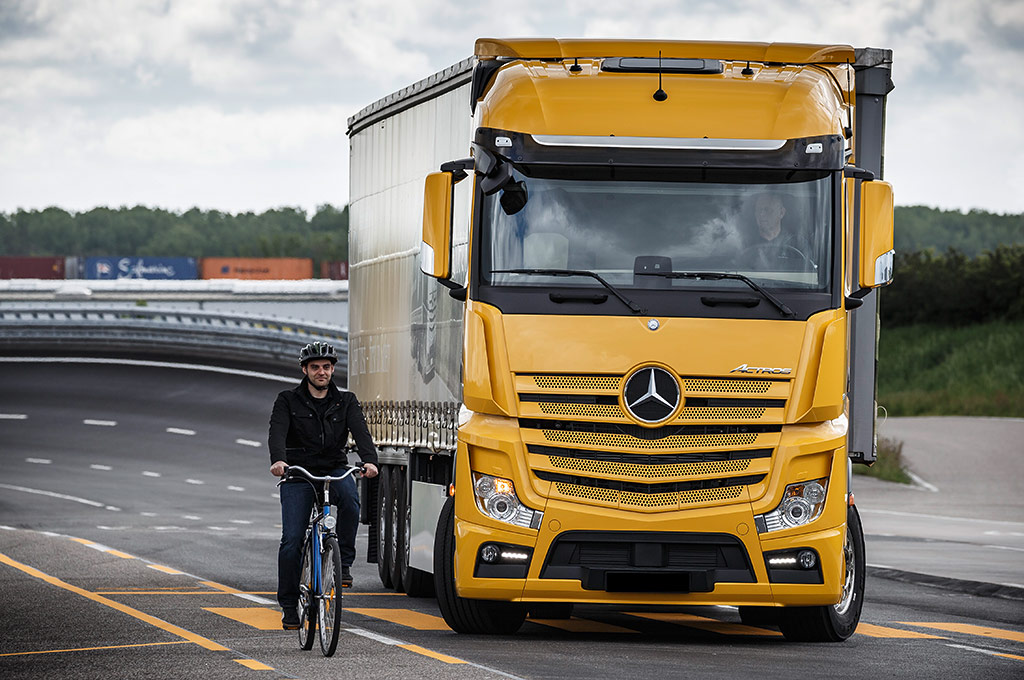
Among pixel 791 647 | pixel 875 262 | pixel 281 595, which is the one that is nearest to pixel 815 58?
pixel 875 262

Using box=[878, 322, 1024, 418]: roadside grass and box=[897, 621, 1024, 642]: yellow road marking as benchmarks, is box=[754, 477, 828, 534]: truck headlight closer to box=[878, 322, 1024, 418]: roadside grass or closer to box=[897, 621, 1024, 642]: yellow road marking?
box=[897, 621, 1024, 642]: yellow road marking

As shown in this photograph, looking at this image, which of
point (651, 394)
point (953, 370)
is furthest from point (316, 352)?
point (953, 370)

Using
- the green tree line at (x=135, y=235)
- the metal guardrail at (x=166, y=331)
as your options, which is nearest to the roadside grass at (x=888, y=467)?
the metal guardrail at (x=166, y=331)

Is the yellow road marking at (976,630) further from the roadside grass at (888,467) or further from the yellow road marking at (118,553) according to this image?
the roadside grass at (888,467)

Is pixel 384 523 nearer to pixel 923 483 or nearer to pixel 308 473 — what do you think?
pixel 308 473

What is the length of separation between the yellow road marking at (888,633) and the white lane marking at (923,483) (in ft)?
98.4

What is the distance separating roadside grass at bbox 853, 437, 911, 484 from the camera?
149 ft

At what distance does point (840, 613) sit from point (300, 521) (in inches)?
147

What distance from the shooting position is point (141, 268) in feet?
357

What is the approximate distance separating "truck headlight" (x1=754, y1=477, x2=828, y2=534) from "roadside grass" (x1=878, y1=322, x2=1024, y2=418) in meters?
54.9

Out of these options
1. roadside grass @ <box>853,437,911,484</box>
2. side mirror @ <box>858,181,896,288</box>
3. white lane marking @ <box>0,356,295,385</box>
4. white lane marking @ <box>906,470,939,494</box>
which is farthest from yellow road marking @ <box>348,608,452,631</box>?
white lane marking @ <box>0,356,295,385</box>

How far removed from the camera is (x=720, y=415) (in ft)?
37.7

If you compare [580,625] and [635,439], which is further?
[580,625]

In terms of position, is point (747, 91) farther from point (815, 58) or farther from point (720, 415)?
point (720, 415)
